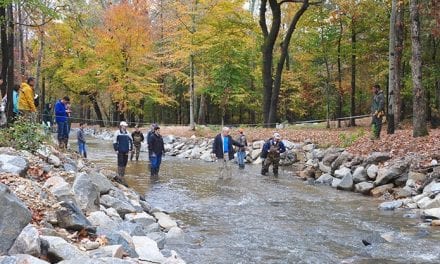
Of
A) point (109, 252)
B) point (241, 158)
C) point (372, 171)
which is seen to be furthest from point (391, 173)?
point (109, 252)

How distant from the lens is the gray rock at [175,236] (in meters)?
7.34

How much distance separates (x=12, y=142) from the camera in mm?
8508

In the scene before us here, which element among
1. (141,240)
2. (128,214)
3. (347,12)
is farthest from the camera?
(347,12)

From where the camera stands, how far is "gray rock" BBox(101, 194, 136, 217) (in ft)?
26.5

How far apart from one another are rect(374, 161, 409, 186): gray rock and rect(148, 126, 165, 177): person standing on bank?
6.67 meters

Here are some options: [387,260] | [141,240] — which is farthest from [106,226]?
[387,260]

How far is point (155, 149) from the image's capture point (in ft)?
48.0

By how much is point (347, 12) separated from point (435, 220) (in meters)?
19.6

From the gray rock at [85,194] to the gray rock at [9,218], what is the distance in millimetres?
2240

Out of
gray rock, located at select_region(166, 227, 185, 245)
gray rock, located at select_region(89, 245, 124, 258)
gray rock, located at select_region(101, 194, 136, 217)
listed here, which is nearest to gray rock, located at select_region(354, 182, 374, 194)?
gray rock, located at select_region(166, 227, 185, 245)

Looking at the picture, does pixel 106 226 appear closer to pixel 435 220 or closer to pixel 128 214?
pixel 128 214

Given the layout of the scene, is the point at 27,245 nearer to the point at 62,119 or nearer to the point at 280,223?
the point at 280,223

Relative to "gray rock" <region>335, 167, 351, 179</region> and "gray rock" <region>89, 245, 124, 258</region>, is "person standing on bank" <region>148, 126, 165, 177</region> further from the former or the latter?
"gray rock" <region>89, 245, 124, 258</region>

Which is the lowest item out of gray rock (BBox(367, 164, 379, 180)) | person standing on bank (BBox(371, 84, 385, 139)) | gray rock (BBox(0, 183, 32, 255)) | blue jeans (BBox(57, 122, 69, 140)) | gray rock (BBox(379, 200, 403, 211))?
gray rock (BBox(379, 200, 403, 211))
